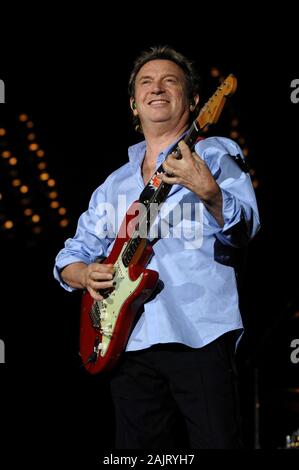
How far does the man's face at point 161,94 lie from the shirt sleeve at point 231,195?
0.84ft

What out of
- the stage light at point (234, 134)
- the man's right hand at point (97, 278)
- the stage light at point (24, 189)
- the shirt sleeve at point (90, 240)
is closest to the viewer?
the man's right hand at point (97, 278)

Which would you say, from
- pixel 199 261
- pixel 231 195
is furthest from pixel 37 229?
pixel 231 195

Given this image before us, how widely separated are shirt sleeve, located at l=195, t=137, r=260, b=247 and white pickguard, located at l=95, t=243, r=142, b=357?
36 centimetres

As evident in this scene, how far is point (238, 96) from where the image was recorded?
177 inches

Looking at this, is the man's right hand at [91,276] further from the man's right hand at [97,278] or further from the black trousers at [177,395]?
the black trousers at [177,395]

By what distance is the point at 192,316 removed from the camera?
206 centimetres

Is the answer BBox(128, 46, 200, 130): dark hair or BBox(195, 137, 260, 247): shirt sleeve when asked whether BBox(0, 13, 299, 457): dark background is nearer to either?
BBox(128, 46, 200, 130): dark hair

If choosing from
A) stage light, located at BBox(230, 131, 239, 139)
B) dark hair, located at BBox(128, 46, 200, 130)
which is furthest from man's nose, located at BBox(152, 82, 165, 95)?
stage light, located at BBox(230, 131, 239, 139)

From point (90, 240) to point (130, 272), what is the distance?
0.47m

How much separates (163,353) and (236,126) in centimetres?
286

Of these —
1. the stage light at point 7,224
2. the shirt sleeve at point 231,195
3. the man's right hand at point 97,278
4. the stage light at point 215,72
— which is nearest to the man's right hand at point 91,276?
the man's right hand at point 97,278

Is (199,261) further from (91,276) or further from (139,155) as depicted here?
(139,155)

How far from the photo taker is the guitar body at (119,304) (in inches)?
84.1

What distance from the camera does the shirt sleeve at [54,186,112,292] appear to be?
257 cm
